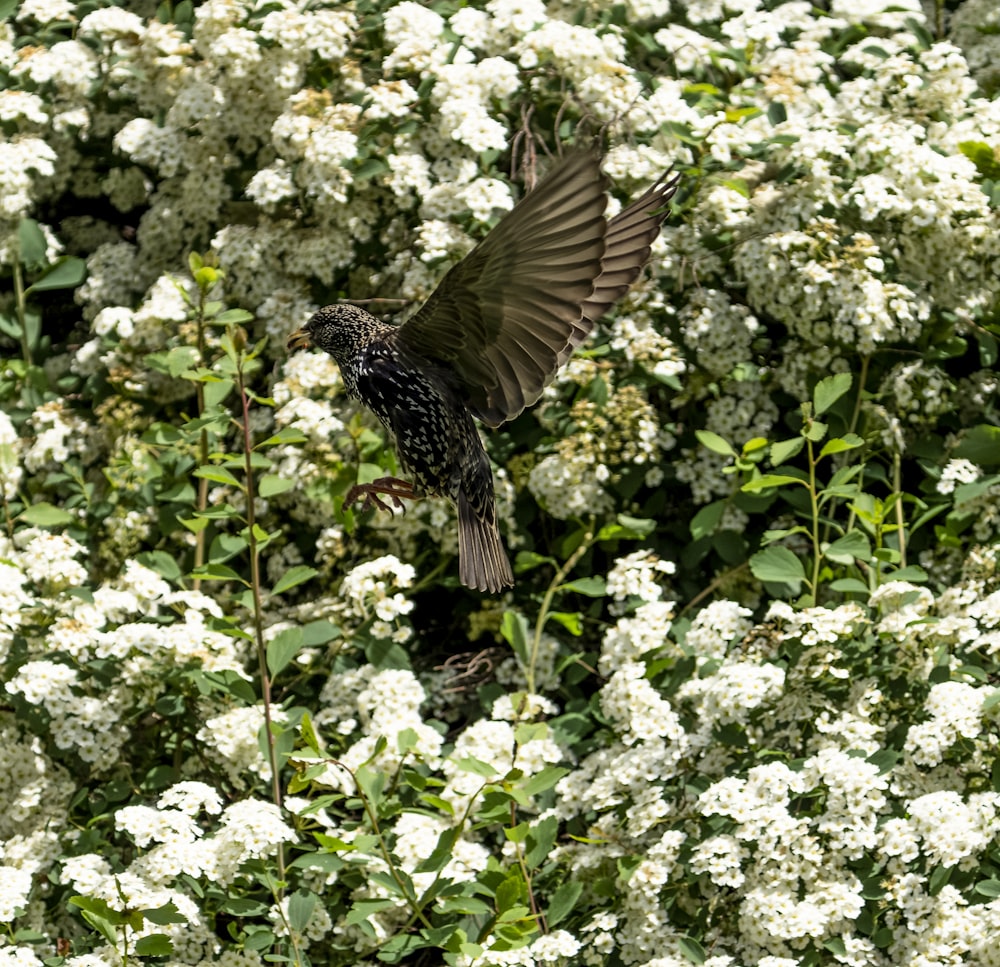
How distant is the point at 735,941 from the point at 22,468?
7.14 feet

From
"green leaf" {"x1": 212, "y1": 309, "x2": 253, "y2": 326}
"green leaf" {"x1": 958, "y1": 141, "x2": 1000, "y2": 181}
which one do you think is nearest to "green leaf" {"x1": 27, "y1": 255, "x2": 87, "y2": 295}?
"green leaf" {"x1": 212, "y1": 309, "x2": 253, "y2": 326}

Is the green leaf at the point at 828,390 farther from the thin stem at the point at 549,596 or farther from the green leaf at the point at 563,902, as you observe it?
the green leaf at the point at 563,902

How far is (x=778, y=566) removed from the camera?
11.0 ft

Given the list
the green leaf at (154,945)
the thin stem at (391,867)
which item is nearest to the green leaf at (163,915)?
the green leaf at (154,945)

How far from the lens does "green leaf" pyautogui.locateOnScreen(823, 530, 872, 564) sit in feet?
11.0

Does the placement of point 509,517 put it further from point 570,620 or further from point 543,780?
point 543,780

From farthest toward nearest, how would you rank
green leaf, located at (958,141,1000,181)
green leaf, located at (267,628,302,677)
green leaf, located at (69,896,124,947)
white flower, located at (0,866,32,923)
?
green leaf, located at (958,141,1000,181), green leaf, located at (267,628,302,677), white flower, located at (0,866,32,923), green leaf, located at (69,896,124,947)

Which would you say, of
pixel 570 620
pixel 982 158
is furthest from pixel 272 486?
pixel 982 158

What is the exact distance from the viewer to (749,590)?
369 centimetres

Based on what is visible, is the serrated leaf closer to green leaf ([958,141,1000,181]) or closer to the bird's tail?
the bird's tail

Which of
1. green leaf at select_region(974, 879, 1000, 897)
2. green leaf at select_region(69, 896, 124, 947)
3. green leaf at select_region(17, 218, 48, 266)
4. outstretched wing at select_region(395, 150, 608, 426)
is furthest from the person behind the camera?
green leaf at select_region(17, 218, 48, 266)

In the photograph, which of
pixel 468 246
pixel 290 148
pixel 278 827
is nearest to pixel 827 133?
pixel 468 246

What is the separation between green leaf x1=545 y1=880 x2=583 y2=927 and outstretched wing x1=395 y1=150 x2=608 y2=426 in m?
0.94

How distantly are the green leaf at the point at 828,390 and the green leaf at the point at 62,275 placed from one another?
2.08 metres
